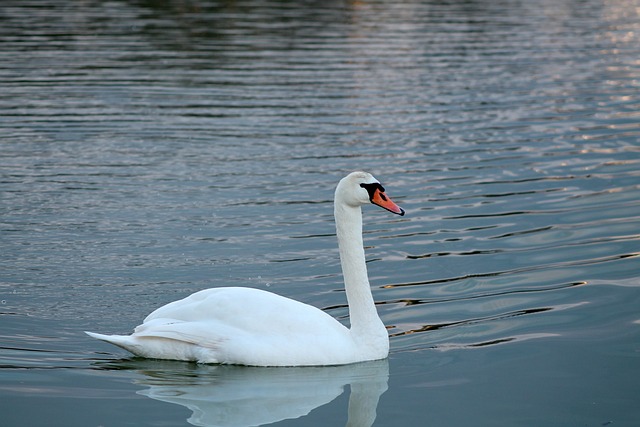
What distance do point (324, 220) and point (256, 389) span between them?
5.17m

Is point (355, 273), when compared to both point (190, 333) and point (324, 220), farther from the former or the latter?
point (324, 220)

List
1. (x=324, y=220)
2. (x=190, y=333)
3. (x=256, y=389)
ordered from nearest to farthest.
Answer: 1. (x=256, y=389)
2. (x=190, y=333)
3. (x=324, y=220)

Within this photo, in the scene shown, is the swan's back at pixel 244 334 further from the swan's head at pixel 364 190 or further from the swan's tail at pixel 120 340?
the swan's head at pixel 364 190

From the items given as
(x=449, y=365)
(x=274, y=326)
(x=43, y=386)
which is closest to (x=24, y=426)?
(x=43, y=386)

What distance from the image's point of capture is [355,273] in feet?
29.3

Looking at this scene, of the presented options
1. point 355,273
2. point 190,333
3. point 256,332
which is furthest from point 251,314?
point 355,273

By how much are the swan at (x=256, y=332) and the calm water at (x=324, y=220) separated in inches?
5.7

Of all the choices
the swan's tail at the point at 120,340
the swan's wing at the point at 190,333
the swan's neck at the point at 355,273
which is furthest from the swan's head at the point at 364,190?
the swan's tail at the point at 120,340

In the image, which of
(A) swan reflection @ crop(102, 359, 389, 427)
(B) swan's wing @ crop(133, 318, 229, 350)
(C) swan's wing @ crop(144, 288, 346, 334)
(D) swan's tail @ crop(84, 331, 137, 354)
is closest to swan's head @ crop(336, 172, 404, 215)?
(C) swan's wing @ crop(144, 288, 346, 334)

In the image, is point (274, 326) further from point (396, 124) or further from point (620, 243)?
point (396, 124)

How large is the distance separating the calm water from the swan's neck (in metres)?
0.35

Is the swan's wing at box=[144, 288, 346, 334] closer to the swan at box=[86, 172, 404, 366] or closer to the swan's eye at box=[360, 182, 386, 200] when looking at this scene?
the swan at box=[86, 172, 404, 366]

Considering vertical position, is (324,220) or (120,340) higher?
(120,340)

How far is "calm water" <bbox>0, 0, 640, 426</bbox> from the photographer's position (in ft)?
26.6
